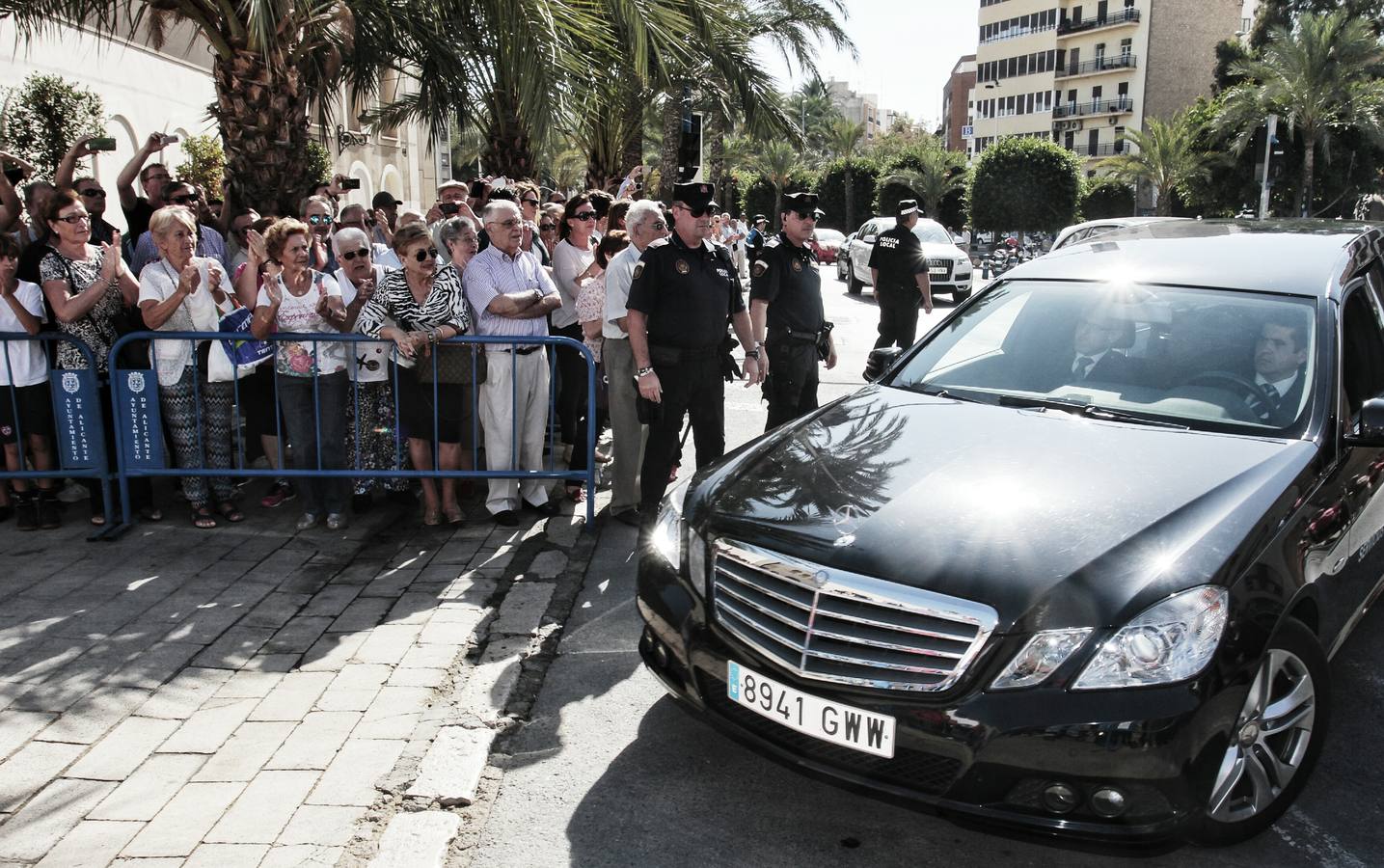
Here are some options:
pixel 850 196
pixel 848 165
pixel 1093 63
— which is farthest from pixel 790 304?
pixel 1093 63

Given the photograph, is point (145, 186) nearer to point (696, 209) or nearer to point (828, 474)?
point (696, 209)

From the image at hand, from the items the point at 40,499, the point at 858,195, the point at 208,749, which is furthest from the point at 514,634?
the point at 858,195

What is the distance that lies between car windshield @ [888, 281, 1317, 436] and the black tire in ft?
2.60

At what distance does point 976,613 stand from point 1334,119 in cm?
4210

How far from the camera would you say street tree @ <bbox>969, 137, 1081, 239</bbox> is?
50125 mm

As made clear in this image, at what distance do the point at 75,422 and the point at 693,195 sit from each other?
142 inches

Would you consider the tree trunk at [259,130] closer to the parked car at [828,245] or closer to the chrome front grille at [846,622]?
the chrome front grille at [846,622]

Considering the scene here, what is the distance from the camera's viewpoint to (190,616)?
4.82m

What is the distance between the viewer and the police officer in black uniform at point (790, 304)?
6699 mm

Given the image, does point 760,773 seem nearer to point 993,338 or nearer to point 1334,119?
point 993,338

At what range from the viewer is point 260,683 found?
423 cm

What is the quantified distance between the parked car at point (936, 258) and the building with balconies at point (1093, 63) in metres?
54.0

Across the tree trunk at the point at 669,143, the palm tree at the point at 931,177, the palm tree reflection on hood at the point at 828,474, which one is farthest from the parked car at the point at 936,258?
the palm tree at the point at 931,177

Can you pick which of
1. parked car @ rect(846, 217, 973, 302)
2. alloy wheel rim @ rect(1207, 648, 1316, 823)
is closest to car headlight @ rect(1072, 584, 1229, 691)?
alloy wheel rim @ rect(1207, 648, 1316, 823)
